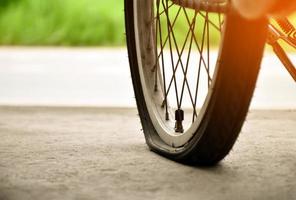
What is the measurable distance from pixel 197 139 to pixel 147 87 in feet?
1.51

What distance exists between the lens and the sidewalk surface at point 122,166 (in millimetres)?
1326

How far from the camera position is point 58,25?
5.45 m

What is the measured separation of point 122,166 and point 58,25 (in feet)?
13.1

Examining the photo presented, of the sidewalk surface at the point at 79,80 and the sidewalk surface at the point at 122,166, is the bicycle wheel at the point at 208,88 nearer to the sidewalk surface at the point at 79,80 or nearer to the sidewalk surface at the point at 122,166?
the sidewalk surface at the point at 122,166

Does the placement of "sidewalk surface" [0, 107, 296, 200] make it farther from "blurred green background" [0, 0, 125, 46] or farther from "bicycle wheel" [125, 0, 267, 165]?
"blurred green background" [0, 0, 125, 46]

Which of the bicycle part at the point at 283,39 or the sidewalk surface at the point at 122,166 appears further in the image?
the bicycle part at the point at 283,39

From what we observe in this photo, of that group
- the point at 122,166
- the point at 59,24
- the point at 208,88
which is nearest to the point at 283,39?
the point at 208,88

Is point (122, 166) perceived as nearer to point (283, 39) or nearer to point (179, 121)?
point (179, 121)

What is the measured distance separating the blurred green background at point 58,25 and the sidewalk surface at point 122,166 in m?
3.16

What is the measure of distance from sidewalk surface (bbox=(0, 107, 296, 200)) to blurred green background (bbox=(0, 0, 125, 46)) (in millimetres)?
3164

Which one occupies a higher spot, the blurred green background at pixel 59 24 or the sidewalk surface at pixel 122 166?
the sidewalk surface at pixel 122 166

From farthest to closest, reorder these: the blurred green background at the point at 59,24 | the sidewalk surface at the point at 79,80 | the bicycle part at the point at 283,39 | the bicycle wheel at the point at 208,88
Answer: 1. the blurred green background at the point at 59,24
2. the sidewalk surface at the point at 79,80
3. the bicycle part at the point at 283,39
4. the bicycle wheel at the point at 208,88

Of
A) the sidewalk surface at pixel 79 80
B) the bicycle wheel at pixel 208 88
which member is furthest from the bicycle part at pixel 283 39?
the sidewalk surface at pixel 79 80

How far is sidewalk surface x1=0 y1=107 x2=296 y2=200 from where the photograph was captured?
1.33 metres
